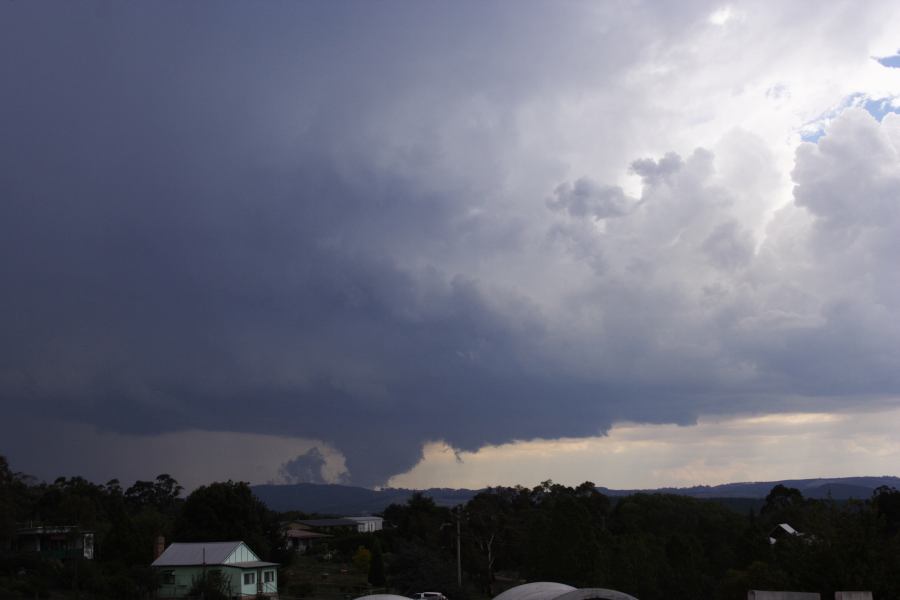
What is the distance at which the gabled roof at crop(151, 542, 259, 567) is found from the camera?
62.3 meters

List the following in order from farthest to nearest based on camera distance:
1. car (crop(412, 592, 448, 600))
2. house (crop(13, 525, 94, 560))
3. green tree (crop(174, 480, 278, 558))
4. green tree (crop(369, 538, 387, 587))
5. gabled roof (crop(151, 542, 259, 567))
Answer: house (crop(13, 525, 94, 560))
green tree (crop(174, 480, 278, 558))
green tree (crop(369, 538, 387, 587))
gabled roof (crop(151, 542, 259, 567))
car (crop(412, 592, 448, 600))

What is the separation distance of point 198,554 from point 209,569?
102 inches

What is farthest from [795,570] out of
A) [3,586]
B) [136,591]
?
[3,586]

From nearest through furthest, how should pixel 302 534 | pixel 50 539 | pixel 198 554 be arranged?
pixel 198 554 → pixel 50 539 → pixel 302 534

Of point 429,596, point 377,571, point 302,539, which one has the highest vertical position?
point 429,596

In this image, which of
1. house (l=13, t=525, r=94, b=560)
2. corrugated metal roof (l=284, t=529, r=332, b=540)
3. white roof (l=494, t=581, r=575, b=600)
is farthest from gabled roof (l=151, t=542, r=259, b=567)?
corrugated metal roof (l=284, t=529, r=332, b=540)

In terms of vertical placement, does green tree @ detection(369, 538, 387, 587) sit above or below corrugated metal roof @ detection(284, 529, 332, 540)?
above

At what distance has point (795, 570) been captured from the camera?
Answer: 30188 mm

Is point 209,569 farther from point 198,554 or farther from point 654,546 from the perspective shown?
point 654,546

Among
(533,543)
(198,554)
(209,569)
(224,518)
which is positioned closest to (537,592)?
(533,543)

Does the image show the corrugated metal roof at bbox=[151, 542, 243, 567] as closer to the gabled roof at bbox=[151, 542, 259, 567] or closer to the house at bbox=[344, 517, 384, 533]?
the gabled roof at bbox=[151, 542, 259, 567]

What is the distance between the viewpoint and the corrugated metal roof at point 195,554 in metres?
62.3

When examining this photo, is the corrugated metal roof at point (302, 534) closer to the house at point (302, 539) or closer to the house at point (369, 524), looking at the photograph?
the house at point (302, 539)

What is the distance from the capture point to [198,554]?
6350cm
